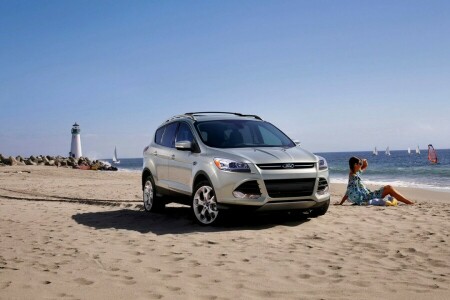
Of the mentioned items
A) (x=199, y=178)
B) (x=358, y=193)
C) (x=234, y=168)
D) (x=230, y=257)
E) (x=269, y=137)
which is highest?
(x=269, y=137)

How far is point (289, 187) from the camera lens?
8164mm

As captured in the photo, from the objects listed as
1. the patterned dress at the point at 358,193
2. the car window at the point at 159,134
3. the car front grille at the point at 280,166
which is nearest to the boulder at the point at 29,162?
the car window at the point at 159,134

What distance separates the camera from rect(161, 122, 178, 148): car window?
10172 mm

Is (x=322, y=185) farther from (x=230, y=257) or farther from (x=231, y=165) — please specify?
(x=230, y=257)

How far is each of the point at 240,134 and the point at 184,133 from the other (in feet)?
3.61

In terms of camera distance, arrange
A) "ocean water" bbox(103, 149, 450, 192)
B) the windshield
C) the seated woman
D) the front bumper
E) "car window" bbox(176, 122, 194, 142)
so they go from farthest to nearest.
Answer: "ocean water" bbox(103, 149, 450, 192) < the seated woman < "car window" bbox(176, 122, 194, 142) < the windshield < the front bumper

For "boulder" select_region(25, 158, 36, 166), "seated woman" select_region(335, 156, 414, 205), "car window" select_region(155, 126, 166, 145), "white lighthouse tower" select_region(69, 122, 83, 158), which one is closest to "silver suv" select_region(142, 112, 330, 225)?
"car window" select_region(155, 126, 166, 145)

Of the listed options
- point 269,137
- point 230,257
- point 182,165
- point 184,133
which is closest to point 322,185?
point 269,137

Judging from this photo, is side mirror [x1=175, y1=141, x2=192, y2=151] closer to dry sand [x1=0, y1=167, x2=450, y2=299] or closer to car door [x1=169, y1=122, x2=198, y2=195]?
car door [x1=169, y1=122, x2=198, y2=195]

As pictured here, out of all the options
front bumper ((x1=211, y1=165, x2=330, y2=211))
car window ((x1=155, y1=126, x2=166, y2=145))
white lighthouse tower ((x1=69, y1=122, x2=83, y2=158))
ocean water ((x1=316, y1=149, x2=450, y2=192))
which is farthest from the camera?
white lighthouse tower ((x1=69, y1=122, x2=83, y2=158))

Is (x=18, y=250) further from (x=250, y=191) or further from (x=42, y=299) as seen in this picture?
(x=250, y=191)

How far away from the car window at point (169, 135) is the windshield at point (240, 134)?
88 centimetres

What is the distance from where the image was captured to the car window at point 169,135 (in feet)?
33.4

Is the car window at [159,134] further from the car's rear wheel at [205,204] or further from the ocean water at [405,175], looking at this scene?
the ocean water at [405,175]
